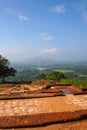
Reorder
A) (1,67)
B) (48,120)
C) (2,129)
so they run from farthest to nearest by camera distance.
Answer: (1,67)
(48,120)
(2,129)

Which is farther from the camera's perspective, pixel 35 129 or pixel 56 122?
pixel 56 122

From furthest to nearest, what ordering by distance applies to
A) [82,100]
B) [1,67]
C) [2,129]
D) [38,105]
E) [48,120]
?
[1,67]
[82,100]
[38,105]
[48,120]
[2,129]

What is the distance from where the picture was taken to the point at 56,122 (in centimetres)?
752

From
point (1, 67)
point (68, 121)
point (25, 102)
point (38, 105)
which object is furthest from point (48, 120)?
point (1, 67)

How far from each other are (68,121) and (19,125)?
185 cm

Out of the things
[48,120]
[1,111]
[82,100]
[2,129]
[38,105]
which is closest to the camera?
[2,129]

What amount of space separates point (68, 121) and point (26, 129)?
5.40ft

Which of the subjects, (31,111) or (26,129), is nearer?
(26,129)

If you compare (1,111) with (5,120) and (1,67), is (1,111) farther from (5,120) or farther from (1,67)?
(1,67)

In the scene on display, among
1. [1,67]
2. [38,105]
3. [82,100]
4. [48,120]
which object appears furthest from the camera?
[1,67]

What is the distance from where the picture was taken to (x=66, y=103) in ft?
33.4

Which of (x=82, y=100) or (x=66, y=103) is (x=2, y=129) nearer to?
(x=66, y=103)

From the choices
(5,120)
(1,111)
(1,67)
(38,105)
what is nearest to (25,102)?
(38,105)

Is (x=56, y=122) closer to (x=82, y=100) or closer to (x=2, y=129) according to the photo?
(x=2, y=129)
